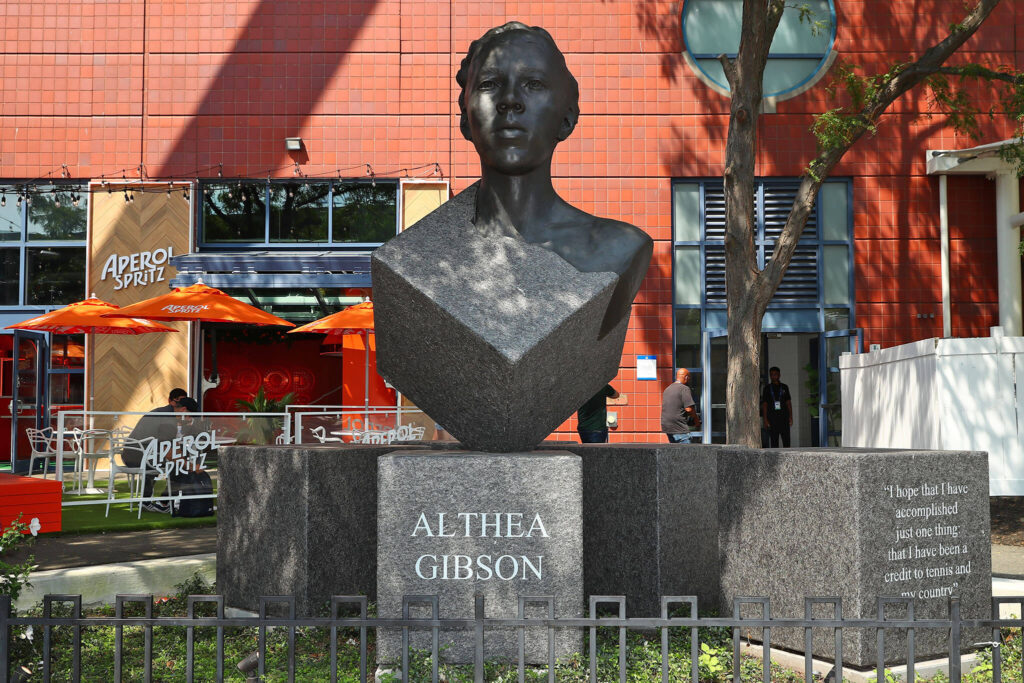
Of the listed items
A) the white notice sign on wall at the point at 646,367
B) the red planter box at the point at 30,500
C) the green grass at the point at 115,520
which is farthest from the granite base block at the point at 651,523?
the white notice sign on wall at the point at 646,367

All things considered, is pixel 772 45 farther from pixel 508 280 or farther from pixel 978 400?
pixel 508 280

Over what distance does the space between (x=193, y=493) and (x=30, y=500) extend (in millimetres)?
2803

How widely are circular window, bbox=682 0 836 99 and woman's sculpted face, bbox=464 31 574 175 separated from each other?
41.6 feet

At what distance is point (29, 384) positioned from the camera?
1641cm

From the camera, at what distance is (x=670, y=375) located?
16578 mm

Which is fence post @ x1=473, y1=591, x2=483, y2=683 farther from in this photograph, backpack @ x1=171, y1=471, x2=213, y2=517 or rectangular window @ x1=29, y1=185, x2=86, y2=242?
rectangular window @ x1=29, y1=185, x2=86, y2=242

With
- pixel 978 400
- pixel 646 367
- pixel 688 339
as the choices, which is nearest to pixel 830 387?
pixel 688 339

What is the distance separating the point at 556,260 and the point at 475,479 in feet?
3.87

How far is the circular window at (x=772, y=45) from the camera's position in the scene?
54.8 feet

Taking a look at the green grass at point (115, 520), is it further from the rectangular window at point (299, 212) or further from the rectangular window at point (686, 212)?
the rectangular window at point (686, 212)

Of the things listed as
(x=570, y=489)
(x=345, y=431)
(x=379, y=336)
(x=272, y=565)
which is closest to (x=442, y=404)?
(x=379, y=336)

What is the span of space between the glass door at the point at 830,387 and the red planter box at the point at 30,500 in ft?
41.2

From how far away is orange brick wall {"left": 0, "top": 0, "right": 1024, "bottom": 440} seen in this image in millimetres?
16578

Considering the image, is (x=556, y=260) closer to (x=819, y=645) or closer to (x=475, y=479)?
(x=475, y=479)
